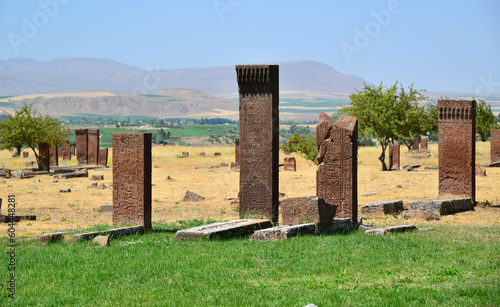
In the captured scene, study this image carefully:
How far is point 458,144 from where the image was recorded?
1761cm

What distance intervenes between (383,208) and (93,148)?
2617 cm

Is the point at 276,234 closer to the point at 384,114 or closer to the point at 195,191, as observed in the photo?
the point at 195,191

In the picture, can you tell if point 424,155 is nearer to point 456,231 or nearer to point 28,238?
point 456,231

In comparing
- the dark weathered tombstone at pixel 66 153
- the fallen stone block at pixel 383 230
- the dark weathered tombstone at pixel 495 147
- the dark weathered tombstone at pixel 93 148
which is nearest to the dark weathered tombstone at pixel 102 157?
the dark weathered tombstone at pixel 93 148

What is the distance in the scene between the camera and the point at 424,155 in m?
41.0

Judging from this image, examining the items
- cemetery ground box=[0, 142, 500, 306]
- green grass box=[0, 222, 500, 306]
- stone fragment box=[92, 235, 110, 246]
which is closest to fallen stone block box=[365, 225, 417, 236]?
cemetery ground box=[0, 142, 500, 306]

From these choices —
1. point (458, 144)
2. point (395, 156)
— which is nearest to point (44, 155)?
point (395, 156)

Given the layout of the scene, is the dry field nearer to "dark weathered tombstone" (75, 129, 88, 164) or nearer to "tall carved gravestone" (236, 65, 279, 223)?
"tall carved gravestone" (236, 65, 279, 223)

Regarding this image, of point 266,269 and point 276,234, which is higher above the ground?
point 276,234

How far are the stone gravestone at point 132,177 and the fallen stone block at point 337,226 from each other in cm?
399

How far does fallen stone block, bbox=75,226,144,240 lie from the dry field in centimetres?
248

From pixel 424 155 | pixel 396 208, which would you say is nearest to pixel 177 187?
pixel 396 208

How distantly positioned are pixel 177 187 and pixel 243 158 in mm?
12292

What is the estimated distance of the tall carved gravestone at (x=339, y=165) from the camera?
1296 centimetres
